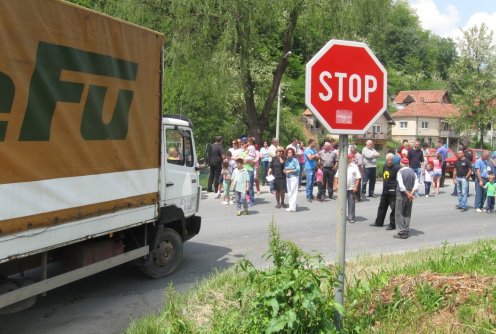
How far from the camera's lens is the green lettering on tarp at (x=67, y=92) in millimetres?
4684

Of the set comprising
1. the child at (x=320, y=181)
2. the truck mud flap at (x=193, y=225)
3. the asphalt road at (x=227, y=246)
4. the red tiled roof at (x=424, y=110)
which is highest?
the red tiled roof at (x=424, y=110)

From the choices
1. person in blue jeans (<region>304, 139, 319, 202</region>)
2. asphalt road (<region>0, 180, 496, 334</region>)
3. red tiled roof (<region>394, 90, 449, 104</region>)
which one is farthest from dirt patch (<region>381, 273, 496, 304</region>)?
red tiled roof (<region>394, 90, 449, 104</region>)

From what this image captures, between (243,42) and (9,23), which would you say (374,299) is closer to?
(9,23)

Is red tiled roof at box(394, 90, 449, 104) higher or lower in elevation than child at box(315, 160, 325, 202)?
higher

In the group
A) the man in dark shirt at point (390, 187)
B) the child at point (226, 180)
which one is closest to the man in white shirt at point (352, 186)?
the man in dark shirt at point (390, 187)

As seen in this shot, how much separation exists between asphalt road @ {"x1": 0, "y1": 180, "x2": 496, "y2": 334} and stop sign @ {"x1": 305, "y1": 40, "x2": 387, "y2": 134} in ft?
11.0

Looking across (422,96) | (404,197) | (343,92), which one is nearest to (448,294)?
(343,92)

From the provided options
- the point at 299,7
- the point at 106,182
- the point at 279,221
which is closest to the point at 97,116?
the point at 106,182

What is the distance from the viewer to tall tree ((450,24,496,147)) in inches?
1687

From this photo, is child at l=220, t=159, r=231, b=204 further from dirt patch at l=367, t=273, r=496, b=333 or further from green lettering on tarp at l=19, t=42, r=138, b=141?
dirt patch at l=367, t=273, r=496, b=333

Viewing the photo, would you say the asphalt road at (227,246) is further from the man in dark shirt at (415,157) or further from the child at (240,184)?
the man in dark shirt at (415,157)

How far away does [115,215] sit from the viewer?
230 inches

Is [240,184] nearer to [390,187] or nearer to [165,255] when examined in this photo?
[390,187]

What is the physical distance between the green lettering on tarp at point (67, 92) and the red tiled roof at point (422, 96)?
259ft
